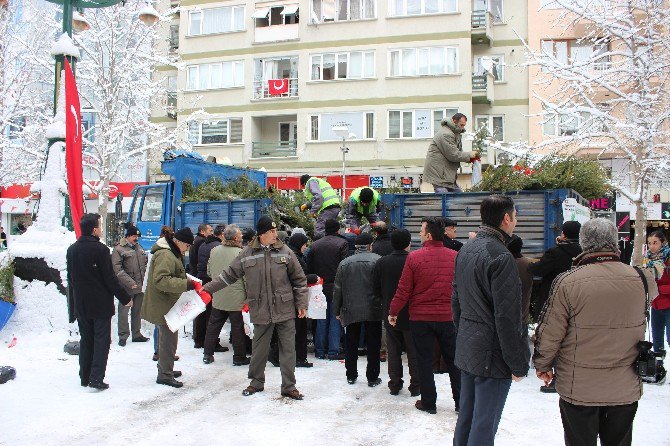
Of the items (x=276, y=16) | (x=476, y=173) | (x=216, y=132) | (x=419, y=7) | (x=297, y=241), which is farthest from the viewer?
(x=216, y=132)

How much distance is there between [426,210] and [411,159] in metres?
18.9

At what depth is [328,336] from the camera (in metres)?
9.30

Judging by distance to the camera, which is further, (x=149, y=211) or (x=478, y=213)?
(x=149, y=211)

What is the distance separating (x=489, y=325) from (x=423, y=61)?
25176 mm

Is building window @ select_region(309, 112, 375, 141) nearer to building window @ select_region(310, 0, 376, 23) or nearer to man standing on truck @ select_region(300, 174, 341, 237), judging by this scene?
building window @ select_region(310, 0, 376, 23)

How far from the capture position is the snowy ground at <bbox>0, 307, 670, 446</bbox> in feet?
18.7

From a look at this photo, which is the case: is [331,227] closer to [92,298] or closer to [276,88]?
[92,298]

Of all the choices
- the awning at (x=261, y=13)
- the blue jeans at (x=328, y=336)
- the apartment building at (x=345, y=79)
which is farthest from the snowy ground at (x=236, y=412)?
the awning at (x=261, y=13)

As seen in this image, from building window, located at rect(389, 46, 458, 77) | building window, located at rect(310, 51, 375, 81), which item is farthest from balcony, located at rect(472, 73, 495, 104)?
building window, located at rect(310, 51, 375, 81)

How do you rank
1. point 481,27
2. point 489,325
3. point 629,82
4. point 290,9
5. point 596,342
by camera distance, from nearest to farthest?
point 596,342, point 489,325, point 629,82, point 481,27, point 290,9

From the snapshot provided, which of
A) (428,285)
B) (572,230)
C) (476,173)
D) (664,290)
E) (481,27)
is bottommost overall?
(664,290)

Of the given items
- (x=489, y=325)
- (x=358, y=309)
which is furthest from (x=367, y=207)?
(x=489, y=325)

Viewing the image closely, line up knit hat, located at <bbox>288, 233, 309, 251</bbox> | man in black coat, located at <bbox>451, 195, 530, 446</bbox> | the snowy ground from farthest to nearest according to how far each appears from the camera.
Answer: knit hat, located at <bbox>288, 233, 309, 251</bbox>, the snowy ground, man in black coat, located at <bbox>451, 195, 530, 446</bbox>

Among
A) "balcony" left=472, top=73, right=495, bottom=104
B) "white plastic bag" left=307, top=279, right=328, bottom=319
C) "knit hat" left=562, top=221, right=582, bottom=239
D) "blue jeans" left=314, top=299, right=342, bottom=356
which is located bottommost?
"blue jeans" left=314, top=299, right=342, bottom=356
